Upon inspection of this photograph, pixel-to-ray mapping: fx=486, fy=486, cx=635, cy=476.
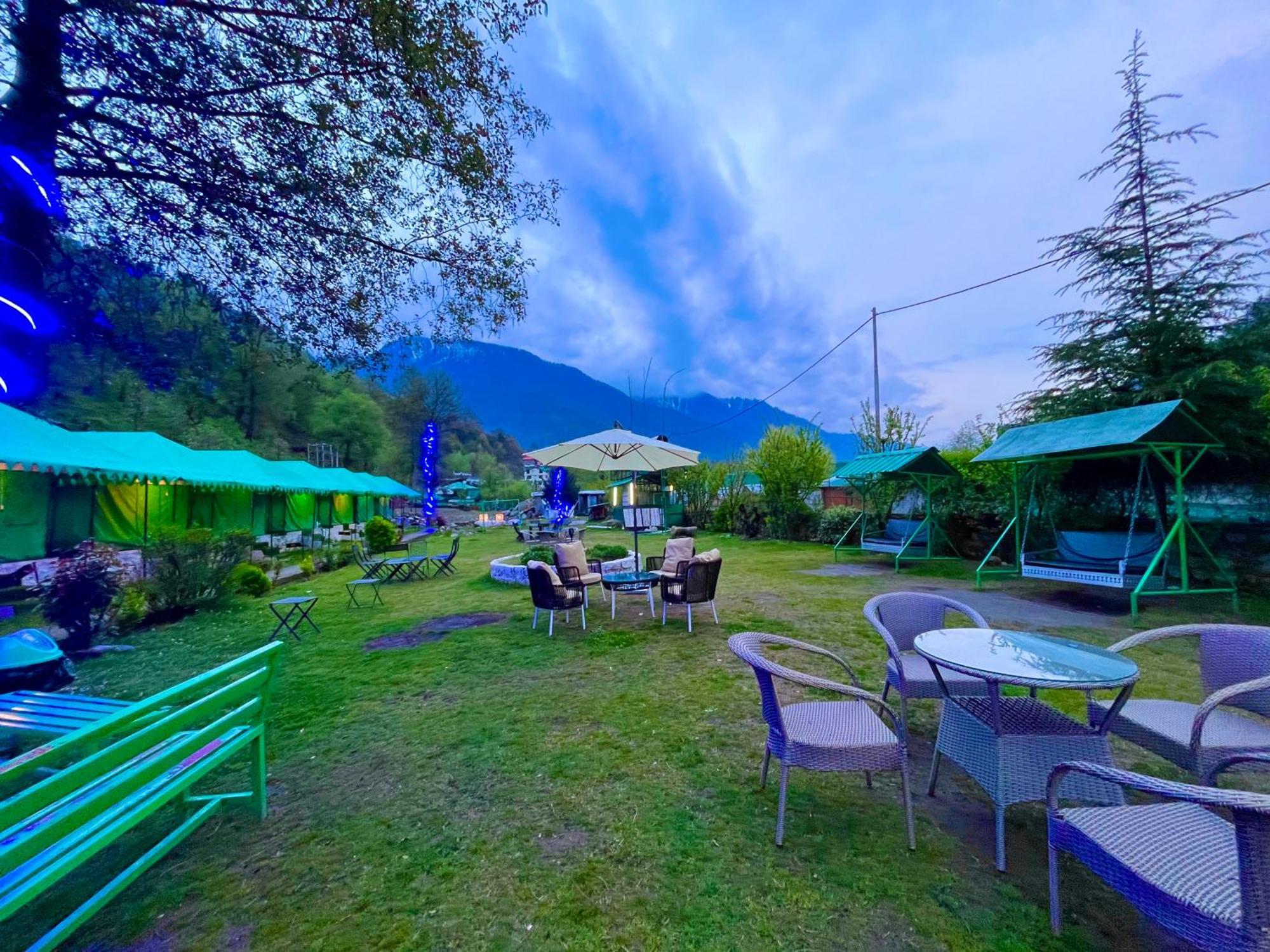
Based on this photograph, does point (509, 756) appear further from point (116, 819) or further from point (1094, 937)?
point (1094, 937)

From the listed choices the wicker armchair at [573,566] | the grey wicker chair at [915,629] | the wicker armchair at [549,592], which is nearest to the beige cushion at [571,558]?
the wicker armchair at [573,566]

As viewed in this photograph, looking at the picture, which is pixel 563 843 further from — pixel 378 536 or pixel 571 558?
pixel 378 536

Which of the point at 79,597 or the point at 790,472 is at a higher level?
the point at 790,472

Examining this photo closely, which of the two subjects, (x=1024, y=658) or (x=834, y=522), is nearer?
(x=1024, y=658)

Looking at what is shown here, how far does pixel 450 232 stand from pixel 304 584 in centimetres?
812

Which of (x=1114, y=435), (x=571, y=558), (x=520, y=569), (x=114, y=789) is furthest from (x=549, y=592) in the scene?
(x=1114, y=435)

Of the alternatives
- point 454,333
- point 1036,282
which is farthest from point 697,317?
point 454,333

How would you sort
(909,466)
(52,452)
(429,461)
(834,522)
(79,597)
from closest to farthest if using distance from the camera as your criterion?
(79,597), (52,452), (909,466), (834,522), (429,461)

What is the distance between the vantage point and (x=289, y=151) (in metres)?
4.66

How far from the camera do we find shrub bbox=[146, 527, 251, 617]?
6.84 metres

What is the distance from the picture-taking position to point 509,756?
9.84 feet

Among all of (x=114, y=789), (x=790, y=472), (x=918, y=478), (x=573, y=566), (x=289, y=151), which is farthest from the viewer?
(x=790, y=472)

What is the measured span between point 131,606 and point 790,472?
14.2 metres

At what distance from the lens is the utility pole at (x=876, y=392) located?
56.1ft
